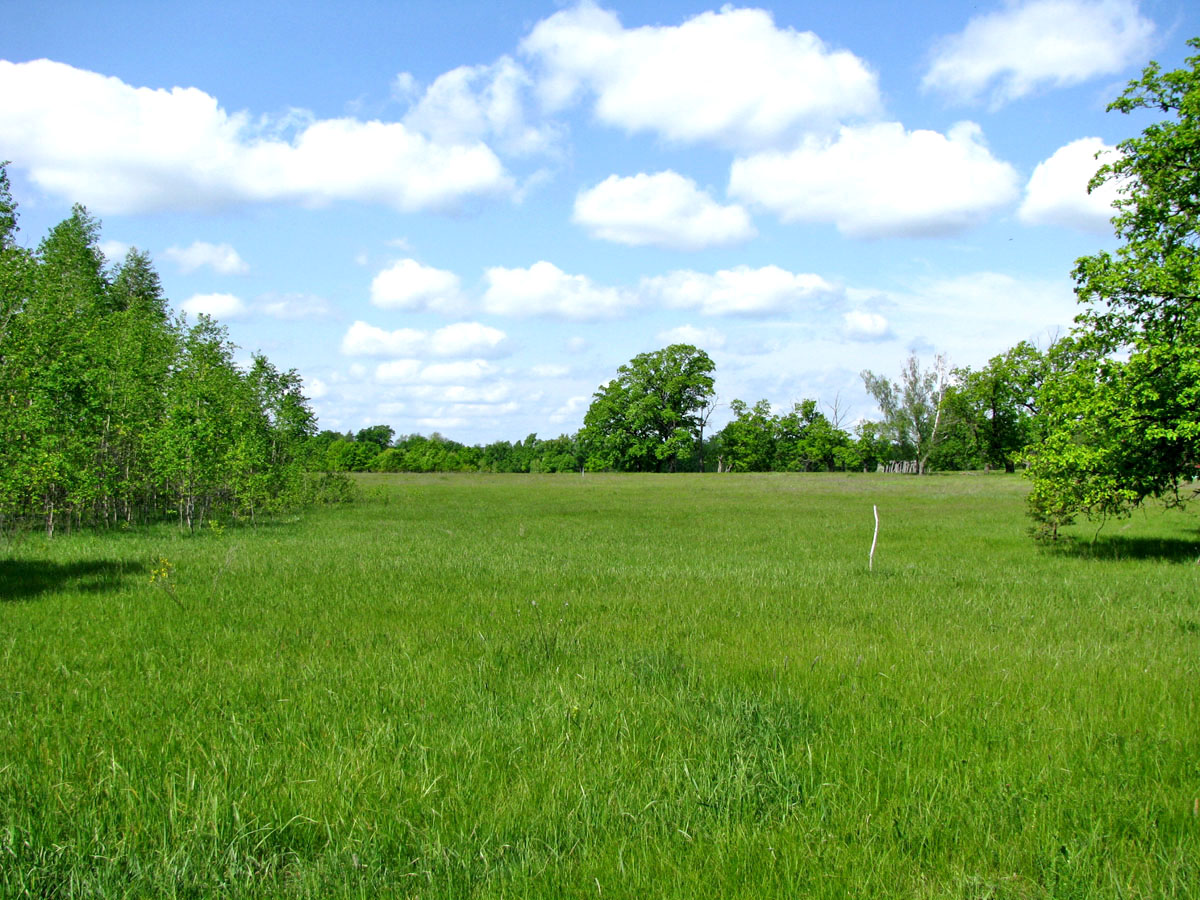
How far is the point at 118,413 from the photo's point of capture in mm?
24109

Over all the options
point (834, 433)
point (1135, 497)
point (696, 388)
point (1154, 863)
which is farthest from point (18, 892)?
point (834, 433)

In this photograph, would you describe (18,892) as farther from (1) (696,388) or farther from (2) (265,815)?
(1) (696,388)

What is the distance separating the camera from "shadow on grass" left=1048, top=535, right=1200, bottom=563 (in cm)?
1853

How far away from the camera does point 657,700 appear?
6180mm

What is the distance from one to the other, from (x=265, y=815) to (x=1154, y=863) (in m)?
5.00

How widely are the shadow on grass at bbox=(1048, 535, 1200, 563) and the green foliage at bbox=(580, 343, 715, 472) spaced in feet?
233

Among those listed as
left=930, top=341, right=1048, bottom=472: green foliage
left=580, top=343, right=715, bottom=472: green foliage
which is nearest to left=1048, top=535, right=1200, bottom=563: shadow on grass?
left=930, top=341, right=1048, bottom=472: green foliage

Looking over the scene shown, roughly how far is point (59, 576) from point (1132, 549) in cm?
2616

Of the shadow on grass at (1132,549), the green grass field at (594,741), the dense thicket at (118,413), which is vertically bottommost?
the shadow on grass at (1132,549)

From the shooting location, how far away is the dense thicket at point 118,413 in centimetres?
1545

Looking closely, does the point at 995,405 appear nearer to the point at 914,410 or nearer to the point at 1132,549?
the point at 914,410

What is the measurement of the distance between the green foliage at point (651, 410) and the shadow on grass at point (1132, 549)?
71.0 m

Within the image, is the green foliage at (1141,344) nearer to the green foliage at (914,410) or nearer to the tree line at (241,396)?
the tree line at (241,396)

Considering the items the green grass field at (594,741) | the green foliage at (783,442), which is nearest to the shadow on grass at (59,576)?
the green grass field at (594,741)
